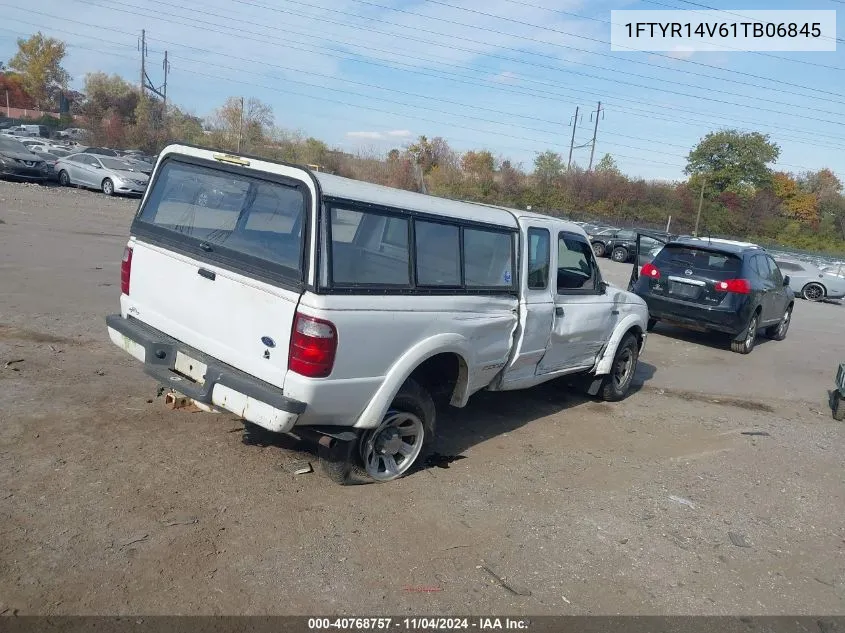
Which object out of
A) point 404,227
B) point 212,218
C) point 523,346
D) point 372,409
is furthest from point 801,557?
point 212,218

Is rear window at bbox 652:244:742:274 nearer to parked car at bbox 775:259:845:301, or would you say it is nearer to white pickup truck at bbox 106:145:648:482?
white pickup truck at bbox 106:145:648:482

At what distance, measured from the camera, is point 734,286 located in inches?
443

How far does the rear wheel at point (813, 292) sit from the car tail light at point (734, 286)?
1696 centimetres

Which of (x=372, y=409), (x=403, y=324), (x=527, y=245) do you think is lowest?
(x=372, y=409)

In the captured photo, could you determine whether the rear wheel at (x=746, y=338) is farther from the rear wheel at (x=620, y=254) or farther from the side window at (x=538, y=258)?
the rear wheel at (x=620, y=254)

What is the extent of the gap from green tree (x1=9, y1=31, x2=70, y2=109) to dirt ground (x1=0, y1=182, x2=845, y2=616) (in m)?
92.4

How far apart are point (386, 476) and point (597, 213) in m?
55.0

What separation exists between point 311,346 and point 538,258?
2.71 meters

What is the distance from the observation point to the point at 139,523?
3.95 meters

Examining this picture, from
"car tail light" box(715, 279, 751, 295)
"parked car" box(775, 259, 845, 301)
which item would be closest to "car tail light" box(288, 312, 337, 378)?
"car tail light" box(715, 279, 751, 295)

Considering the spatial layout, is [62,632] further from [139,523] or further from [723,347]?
[723,347]

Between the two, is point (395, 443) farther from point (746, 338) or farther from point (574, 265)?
point (746, 338)

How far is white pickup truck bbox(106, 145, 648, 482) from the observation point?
409 cm

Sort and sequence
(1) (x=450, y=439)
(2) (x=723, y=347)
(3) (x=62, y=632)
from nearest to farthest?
(3) (x=62, y=632), (1) (x=450, y=439), (2) (x=723, y=347)
